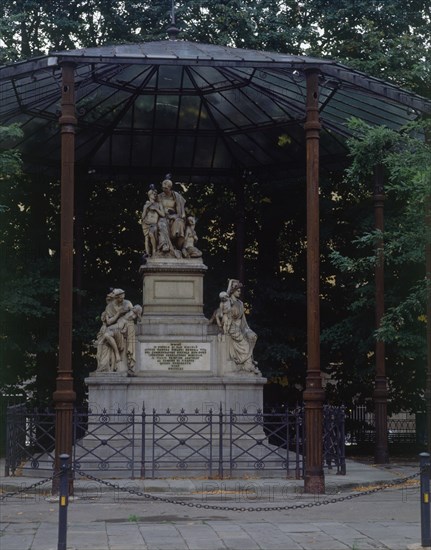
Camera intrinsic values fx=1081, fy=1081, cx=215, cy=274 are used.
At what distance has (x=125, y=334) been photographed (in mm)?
23000

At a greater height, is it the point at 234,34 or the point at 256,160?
the point at 234,34

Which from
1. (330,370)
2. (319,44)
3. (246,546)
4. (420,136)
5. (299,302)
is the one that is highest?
(319,44)

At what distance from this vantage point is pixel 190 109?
95.2 ft

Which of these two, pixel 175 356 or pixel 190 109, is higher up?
pixel 190 109

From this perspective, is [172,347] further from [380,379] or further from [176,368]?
[380,379]

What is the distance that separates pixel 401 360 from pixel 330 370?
11.1 feet

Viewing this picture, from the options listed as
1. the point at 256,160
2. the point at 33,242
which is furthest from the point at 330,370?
the point at 33,242

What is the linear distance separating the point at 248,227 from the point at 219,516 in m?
20.2

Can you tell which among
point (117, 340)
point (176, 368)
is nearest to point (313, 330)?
point (176, 368)

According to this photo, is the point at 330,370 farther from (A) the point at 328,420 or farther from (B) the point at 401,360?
(A) the point at 328,420

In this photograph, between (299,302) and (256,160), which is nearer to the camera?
(256,160)

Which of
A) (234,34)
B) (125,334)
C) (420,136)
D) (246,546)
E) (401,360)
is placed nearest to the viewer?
(246,546)

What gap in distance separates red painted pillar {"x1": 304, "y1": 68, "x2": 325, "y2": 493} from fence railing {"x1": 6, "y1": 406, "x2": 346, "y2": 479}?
891mm

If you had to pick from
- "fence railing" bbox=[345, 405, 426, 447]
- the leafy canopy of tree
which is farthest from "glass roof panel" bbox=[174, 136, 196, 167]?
"fence railing" bbox=[345, 405, 426, 447]
